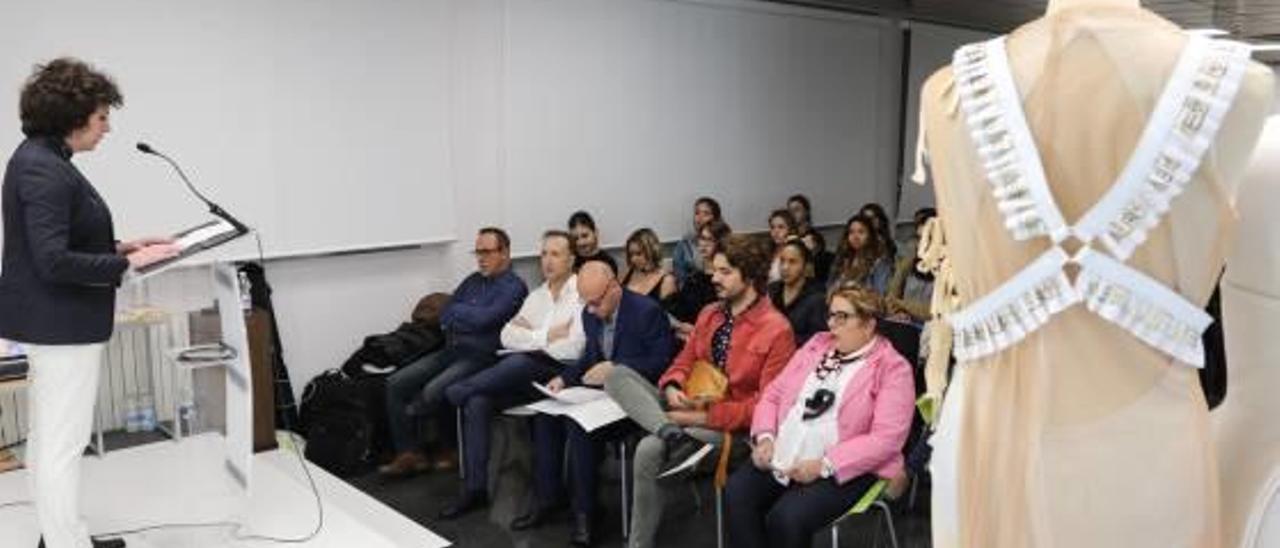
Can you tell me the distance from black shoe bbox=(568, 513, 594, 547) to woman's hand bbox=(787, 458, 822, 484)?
37.6 inches

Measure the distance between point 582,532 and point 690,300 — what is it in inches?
69.3

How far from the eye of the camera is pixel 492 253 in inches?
177

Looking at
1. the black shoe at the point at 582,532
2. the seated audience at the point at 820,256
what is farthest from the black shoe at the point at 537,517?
the seated audience at the point at 820,256

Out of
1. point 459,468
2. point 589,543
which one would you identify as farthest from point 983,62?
point 459,468

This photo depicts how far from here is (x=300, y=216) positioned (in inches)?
182

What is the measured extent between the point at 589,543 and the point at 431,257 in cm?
227

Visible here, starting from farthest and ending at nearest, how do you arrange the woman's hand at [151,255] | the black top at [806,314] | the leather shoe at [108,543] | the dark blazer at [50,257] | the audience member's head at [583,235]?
1. the audience member's head at [583,235]
2. the black top at [806,314]
3. the leather shoe at [108,543]
4. the woman's hand at [151,255]
5. the dark blazer at [50,257]

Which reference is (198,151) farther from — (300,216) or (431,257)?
(431,257)

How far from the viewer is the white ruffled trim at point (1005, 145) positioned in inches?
45.4

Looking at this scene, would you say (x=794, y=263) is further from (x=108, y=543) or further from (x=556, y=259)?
(x=108, y=543)

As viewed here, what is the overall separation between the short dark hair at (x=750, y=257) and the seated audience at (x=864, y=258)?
72.3 inches

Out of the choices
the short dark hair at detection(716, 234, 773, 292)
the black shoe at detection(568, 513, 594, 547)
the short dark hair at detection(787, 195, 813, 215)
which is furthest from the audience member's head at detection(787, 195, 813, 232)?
the black shoe at detection(568, 513, 594, 547)

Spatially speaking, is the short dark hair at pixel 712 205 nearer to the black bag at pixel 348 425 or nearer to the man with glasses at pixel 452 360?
the man with glasses at pixel 452 360

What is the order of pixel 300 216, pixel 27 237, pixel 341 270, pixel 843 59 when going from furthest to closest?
pixel 843 59
pixel 341 270
pixel 300 216
pixel 27 237
